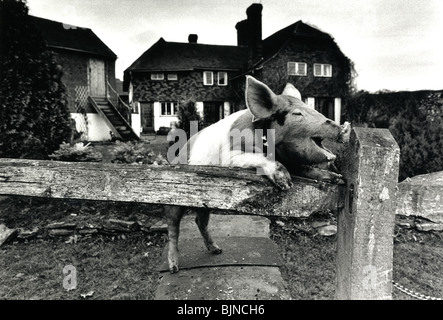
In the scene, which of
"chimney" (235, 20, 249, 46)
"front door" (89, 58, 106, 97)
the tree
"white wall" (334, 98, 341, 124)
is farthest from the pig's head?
"chimney" (235, 20, 249, 46)

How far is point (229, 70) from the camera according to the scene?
2452 cm

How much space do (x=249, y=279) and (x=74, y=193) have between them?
68.7 inches

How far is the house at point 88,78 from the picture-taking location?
763 inches

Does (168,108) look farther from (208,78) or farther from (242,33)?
(242,33)

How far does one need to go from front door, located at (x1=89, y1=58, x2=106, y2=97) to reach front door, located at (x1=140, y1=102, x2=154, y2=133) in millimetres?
3175

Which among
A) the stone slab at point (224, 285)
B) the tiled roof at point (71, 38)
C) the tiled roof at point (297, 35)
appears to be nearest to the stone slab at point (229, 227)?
the stone slab at point (224, 285)

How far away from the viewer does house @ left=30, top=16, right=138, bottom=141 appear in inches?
763

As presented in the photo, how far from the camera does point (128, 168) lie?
5.87 ft

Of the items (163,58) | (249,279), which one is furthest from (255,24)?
(249,279)

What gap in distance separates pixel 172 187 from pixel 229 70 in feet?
78.4

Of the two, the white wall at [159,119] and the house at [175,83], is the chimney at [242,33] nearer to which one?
the house at [175,83]

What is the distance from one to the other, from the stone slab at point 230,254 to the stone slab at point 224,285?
0.37 ft

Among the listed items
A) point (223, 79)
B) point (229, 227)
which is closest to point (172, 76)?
point (223, 79)
